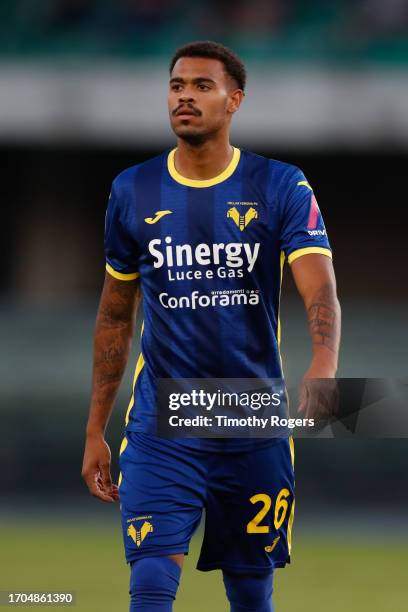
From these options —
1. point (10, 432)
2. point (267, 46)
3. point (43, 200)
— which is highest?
point (267, 46)

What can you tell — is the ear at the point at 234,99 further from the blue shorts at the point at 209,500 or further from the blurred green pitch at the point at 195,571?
the blurred green pitch at the point at 195,571

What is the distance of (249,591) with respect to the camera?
475 centimetres

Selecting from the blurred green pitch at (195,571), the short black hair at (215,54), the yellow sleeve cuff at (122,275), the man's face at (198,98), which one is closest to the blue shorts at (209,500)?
the yellow sleeve cuff at (122,275)

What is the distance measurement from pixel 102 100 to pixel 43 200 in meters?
2.32

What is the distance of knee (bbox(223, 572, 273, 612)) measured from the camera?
474 centimetres

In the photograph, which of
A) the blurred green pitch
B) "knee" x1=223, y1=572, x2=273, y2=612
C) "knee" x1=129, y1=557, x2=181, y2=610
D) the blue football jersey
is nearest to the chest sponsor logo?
the blue football jersey

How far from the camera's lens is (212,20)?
14.9 m

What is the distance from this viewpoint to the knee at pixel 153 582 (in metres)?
4.38

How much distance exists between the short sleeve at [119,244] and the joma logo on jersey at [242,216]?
0.37 metres

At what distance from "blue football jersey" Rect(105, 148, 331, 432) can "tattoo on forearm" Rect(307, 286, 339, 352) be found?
230 millimetres

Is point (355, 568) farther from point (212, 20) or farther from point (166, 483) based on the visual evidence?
point (212, 20)

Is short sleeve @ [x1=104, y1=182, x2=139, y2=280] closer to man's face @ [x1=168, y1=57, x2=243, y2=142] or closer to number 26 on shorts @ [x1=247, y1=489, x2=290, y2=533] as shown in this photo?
man's face @ [x1=168, y1=57, x2=243, y2=142]

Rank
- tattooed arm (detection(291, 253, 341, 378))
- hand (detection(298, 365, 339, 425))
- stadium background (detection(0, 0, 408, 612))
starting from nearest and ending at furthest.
Answer: hand (detection(298, 365, 339, 425))
tattooed arm (detection(291, 253, 341, 378))
stadium background (detection(0, 0, 408, 612))

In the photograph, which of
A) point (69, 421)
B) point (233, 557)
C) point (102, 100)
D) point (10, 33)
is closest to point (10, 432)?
point (69, 421)
